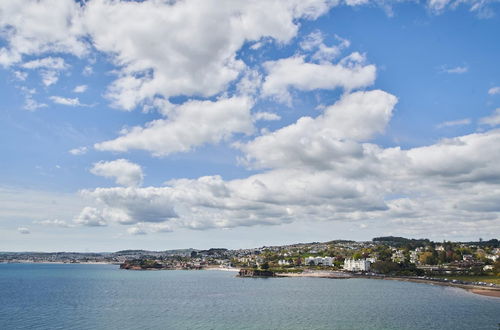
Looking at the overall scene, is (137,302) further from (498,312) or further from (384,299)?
(498,312)

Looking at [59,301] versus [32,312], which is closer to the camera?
[32,312]

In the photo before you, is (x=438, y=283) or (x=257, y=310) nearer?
(x=257, y=310)

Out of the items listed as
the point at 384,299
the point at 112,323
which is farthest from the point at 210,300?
the point at 384,299

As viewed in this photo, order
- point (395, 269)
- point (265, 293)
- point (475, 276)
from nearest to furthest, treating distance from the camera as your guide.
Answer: point (265, 293), point (475, 276), point (395, 269)

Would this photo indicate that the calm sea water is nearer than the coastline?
Yes

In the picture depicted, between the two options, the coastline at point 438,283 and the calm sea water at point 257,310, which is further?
the coastline at point 438,283

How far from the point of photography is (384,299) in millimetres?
99812

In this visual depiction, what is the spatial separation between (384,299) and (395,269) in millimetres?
95509

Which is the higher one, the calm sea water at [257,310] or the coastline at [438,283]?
the coastline at [438,283]

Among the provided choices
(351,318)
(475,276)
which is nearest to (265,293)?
(351,318)

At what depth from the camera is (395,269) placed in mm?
188000

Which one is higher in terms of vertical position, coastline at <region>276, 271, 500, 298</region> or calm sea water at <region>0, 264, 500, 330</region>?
coastline at <region>276, 271, 500, 298</region>

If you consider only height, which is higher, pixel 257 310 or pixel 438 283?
pixel 438 283

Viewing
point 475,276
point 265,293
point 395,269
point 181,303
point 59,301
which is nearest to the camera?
point 181,303
